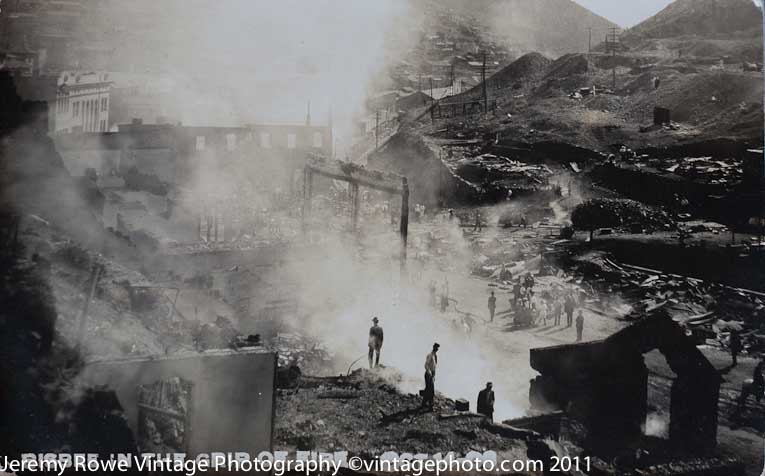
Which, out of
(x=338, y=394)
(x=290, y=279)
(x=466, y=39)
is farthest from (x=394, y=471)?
(x=466, y=39)

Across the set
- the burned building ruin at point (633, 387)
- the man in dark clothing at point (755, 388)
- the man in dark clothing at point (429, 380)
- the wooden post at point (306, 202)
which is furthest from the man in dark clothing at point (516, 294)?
the wooden post at point (306, 202)

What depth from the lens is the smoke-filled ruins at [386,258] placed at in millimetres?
6508

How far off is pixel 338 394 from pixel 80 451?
358 cm

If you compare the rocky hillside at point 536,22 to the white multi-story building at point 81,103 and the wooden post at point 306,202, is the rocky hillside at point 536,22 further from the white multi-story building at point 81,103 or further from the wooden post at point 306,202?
the white multi-story building at point 81,103

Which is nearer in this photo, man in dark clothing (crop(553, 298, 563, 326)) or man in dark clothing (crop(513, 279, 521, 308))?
man in dark clothing (crop(553, 298, 563, 326))

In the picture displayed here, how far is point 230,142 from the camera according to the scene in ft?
79.7

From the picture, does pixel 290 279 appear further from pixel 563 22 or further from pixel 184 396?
pixel 563 22

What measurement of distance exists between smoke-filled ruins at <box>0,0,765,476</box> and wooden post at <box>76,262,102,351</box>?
3 centimetres

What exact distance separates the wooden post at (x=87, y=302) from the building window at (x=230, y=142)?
1579 cm

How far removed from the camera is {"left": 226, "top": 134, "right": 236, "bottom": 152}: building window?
2395 centimetres

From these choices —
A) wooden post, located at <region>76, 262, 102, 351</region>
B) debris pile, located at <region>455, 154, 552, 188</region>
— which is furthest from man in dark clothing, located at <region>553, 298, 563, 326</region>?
wooden post, located at <region>76, 262, 102, 351</region>

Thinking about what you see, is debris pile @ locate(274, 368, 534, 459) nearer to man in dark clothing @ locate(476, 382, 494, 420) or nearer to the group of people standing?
man in dark clothing @ locate(476, 382, 494, 420)

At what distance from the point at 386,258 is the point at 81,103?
27.9ft

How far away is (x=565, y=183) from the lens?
18.6m
